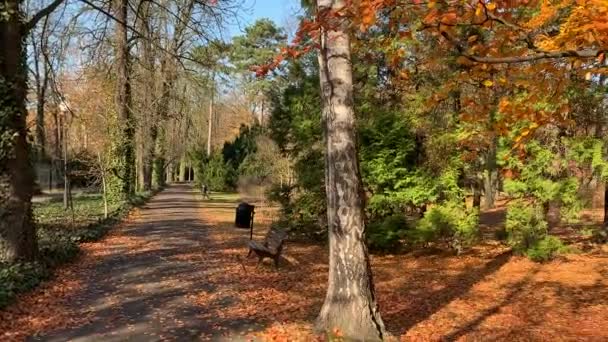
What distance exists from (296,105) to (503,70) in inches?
→ 374

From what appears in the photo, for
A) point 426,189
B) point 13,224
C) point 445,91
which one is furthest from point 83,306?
point 426,189

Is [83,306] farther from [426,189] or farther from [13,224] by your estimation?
[426,189]

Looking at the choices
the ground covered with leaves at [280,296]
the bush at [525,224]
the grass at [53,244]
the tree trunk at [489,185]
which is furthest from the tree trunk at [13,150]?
the tree trunk at [489,185]

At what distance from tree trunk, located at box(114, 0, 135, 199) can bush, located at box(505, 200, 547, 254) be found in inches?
495

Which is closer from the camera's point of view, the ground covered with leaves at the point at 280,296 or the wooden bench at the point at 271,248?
the ground covered with leaves at the point at 280,296

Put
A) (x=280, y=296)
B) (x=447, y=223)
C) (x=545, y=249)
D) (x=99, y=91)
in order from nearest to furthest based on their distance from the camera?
1. (x=280, y=296)
2. (x=545, y=249)
3. (x=447, y=223)
4. (x=99, y=91)

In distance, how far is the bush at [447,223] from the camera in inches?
559

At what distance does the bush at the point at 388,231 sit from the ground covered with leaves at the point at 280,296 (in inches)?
22.7

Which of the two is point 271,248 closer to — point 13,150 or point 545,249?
point 13,150

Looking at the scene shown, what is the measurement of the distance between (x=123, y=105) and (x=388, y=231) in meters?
12.8

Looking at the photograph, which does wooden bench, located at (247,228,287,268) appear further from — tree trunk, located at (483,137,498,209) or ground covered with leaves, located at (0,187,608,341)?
tree trunk, located at (483,137,498,209)

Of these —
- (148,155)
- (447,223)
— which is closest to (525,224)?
(447,223)

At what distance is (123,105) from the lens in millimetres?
22812

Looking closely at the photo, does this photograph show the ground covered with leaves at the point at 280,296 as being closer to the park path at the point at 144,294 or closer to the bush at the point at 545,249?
the park path at the point at 144,294
